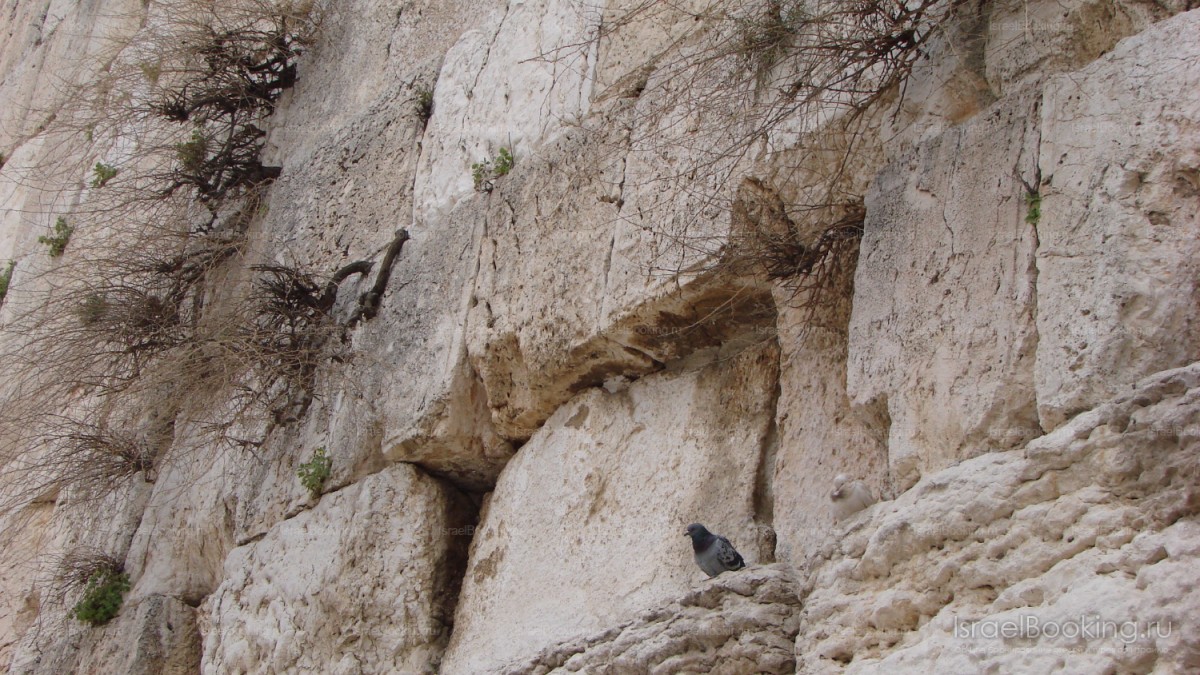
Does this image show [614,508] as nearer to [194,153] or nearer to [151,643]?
[151,643]

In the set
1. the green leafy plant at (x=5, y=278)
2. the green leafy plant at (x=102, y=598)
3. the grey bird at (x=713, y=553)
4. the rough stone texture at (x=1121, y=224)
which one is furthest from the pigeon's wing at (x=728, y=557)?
the green leafy plant at (x=5, y=278)

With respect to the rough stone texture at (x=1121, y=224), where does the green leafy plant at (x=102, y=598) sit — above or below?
below

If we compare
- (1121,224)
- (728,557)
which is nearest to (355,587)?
(728,557)

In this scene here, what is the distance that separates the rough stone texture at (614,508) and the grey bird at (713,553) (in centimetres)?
10

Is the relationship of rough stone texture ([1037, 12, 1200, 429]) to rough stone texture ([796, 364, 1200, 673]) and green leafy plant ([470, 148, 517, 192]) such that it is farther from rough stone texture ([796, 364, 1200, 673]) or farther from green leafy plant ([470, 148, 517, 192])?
green leafy plant ([470, 148, 517, 192])

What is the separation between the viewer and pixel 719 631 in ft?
8.68

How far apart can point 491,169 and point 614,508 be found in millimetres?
1353

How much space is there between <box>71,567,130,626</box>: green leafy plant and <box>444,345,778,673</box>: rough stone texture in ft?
5.68

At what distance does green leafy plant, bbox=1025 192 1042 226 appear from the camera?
2.44 metres

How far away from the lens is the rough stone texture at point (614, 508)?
315 cm

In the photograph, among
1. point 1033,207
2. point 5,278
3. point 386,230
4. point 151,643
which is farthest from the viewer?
point 5,278

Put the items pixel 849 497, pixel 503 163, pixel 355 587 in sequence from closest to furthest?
1. pixel 849 497
2. pixel 355 587
3. pixel 503 163

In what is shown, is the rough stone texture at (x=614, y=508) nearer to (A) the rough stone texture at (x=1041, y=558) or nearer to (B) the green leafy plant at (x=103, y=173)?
(A) the rough stone texture at (x=1041, y=558)

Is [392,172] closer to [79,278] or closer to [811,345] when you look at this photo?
[79,278]
